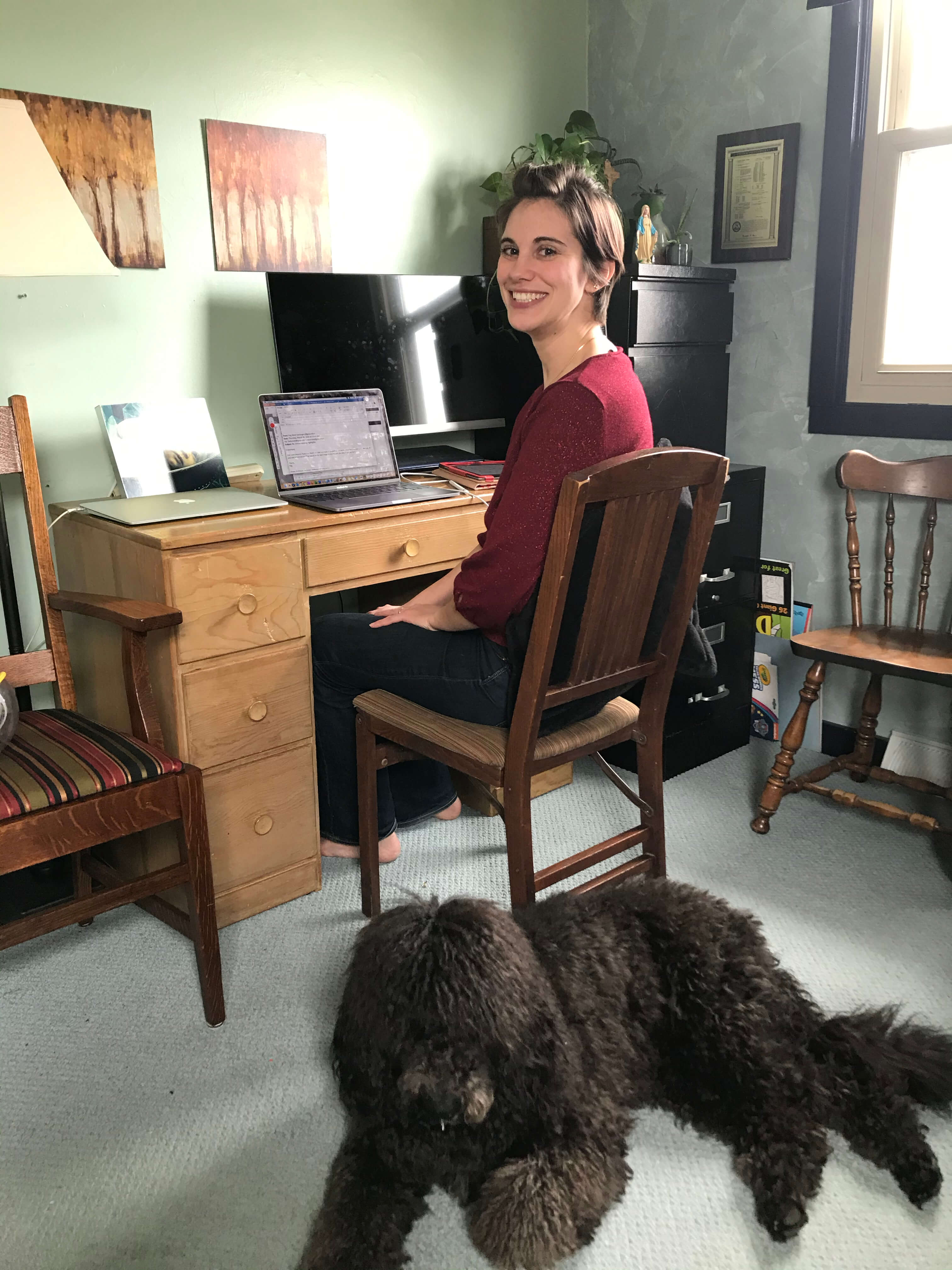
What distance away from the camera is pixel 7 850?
55.2 inches

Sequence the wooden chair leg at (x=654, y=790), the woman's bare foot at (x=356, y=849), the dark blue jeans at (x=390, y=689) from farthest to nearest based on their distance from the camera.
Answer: the woman's bare foot at (x=356, y=849), the wooden chair leg at (x=654, y=790), the dark blue jeans at (x=390, y=689)

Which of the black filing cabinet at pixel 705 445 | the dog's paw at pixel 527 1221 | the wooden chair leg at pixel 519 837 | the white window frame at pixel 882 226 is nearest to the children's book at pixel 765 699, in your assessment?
the black filing cabinet at pixel 705 445

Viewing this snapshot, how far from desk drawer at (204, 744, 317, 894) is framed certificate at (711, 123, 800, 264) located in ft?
5.99

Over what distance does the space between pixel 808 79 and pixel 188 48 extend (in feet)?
5.01

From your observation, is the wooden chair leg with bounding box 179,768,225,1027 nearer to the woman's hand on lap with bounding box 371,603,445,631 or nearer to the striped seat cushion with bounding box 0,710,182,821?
the striped seat cushion with bounding box 0,710,182,821

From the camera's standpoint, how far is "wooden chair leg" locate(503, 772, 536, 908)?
5.17 feet

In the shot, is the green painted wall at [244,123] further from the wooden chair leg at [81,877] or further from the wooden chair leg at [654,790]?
the wooden chair leg at [654,790]

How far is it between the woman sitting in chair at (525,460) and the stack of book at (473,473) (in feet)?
1.53

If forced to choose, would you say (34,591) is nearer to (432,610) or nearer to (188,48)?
(432,610)

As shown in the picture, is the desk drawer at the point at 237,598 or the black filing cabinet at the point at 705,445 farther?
the black filing cabinet at the point at 705,445

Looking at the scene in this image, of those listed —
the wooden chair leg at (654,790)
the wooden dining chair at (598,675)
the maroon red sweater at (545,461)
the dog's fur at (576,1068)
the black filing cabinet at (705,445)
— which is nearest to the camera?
the dog's fur at (576,1068)

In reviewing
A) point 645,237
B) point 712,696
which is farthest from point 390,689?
point 645,237

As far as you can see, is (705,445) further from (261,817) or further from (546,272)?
(261,817)

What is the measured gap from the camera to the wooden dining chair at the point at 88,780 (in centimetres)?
144
